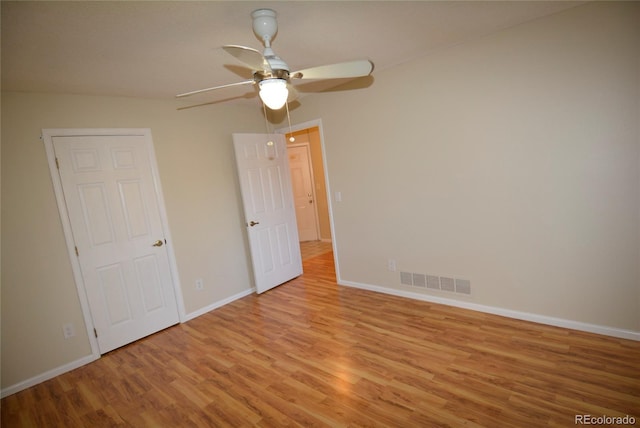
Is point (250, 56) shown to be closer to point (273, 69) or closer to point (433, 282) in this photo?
point (273, 69)

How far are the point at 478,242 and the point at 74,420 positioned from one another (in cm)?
339

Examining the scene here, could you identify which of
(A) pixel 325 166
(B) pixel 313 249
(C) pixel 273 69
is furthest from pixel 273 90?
(B) pixel 313 249

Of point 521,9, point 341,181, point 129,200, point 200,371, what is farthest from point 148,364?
point 521,9

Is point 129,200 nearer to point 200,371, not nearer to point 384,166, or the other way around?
point 200,371

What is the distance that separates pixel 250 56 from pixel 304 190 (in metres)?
5.08

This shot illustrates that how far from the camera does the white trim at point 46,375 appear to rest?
2.46 meters

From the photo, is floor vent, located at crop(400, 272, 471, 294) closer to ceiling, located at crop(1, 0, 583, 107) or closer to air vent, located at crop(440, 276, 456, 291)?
air vent, located at crop(440, 276, 456, 291)

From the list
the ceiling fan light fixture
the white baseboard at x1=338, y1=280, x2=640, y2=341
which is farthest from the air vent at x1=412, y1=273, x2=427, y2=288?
the ceiling fan light fixture

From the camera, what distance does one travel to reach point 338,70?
1.76 metres

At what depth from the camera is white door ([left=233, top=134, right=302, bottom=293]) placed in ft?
12.5

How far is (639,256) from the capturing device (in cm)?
213

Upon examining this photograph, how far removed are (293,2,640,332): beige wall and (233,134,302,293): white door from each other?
1.13 metres

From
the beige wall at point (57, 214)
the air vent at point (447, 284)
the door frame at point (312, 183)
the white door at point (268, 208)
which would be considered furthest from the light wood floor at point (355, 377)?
the door frame at point (312, 183)

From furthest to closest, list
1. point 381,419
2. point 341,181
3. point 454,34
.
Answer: point 341,181, point 454,34, point 381,419
